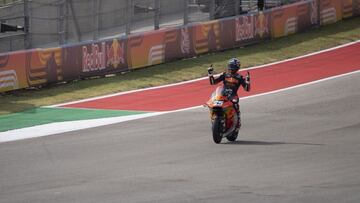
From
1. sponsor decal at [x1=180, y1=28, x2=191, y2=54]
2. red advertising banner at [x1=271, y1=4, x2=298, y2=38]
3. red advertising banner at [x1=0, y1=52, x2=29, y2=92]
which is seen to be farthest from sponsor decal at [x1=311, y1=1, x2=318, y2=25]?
red advertising banner at [x1=0, y1=52, x2=29, y2=92]

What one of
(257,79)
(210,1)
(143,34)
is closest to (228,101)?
(257,79)

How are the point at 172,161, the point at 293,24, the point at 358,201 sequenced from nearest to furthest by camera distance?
the point at 358,201 → the point at 172,161 → the point at 293,24

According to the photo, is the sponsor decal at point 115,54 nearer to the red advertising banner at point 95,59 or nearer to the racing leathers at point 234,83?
the red advertising banner at point 95,59

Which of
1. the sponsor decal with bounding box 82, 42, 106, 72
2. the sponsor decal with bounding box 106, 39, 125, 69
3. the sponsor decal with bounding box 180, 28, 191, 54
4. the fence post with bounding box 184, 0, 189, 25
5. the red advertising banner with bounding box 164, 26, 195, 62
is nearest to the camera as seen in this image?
the sponsor decal with bounding box 82, 42, 106, 72

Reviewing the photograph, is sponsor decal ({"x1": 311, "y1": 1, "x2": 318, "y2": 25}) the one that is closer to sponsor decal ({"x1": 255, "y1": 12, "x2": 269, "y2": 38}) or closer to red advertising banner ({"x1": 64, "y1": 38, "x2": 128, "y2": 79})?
sponsor decal ({"x1": 255, "y1": 12, "x2": 269, "y2": 38})

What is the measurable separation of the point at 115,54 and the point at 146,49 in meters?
1.52

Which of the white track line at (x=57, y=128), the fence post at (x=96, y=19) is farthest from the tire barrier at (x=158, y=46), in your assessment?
the white track line at (x=57, y=128)

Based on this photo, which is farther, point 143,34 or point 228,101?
point 143,34

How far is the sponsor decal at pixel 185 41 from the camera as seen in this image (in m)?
29.9

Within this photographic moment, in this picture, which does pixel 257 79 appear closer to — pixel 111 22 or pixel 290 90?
pixel 290 90

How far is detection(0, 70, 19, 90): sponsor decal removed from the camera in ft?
77.6

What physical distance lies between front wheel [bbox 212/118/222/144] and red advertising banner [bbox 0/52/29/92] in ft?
29.1

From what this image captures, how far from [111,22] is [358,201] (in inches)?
713

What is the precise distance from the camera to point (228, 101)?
16969 mm
